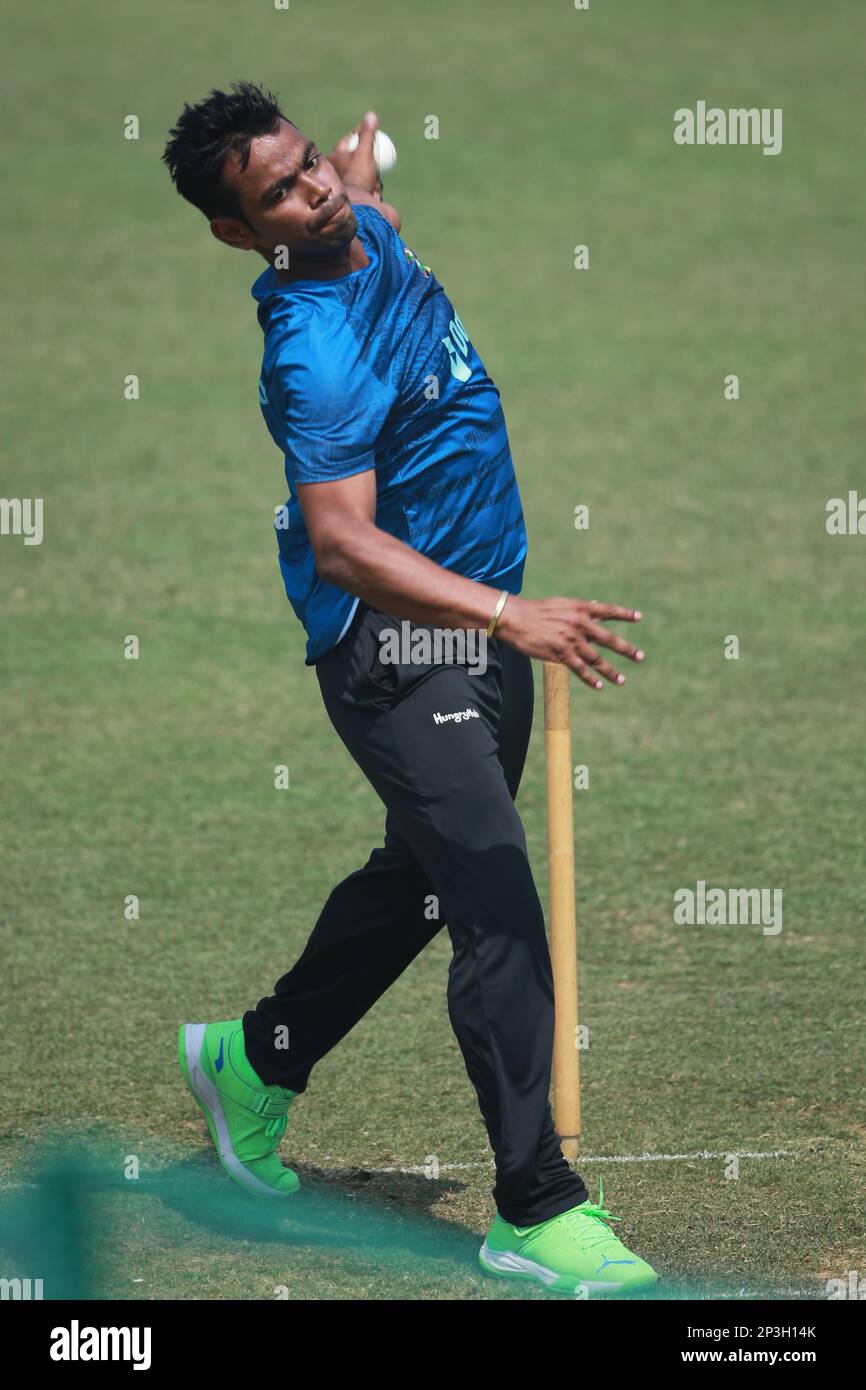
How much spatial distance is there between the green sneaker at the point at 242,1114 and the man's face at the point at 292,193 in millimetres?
1926

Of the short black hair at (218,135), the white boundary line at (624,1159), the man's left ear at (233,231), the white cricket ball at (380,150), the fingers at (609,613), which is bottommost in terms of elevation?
the white boundary line at (624,1159)

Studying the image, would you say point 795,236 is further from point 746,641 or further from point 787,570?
point 746,641

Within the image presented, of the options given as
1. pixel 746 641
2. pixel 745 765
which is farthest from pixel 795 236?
pixel 745 765

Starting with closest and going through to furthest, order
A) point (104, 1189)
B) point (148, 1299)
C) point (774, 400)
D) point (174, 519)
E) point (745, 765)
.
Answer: point (148, 1299), point (104, 1189), point (745, 765), point (174, 519), point (774, 400)

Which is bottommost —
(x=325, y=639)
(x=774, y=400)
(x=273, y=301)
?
(x=325, y=639)

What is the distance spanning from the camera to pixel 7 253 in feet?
50.1

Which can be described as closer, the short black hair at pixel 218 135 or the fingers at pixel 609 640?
the fingers at pixel 609 640

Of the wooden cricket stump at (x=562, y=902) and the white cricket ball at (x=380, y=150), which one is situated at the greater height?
the white cricket ball at (x=380, y=150)

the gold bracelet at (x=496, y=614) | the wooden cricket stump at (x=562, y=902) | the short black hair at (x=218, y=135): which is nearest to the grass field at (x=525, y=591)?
the wooden cricket stump at (x=562, y=902)

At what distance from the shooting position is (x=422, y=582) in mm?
3938

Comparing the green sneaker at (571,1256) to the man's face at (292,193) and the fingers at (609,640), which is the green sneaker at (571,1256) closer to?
the fingers at (609,640)

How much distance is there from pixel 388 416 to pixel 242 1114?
68.6 inches

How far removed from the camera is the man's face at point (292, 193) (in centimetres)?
411

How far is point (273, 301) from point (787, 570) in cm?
656
